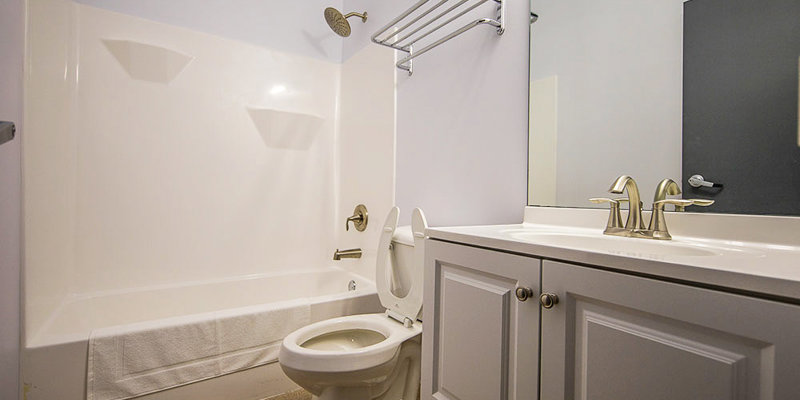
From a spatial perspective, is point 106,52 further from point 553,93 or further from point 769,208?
point 769,208

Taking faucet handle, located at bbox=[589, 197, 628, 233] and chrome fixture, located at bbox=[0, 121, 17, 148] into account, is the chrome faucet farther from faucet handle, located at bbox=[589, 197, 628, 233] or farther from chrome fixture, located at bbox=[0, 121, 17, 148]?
chrome fixture, located at bbox=[0, 121, 17, 148]

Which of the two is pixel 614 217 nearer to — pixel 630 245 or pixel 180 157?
pixel 630 245

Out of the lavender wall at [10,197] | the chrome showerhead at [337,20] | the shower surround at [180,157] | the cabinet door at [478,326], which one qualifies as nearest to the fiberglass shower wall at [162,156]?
the shower surround at [180,157]

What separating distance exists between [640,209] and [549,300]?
18.3 inches

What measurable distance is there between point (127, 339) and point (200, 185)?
3.32ft

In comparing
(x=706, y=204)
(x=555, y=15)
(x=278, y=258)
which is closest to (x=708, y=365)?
(x=706, y=204)

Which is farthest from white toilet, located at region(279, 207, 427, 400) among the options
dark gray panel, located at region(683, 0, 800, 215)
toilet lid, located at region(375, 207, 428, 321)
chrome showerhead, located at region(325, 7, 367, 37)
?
chrome showerhead, located at region(325, 7, 367, 37)

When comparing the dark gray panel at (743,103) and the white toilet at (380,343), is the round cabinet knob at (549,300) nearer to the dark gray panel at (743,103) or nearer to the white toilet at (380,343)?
the dark gray panel at (743,103)

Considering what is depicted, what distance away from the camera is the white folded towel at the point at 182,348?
4.16 ft

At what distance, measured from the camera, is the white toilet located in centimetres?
116

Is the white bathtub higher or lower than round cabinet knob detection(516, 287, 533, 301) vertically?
lower

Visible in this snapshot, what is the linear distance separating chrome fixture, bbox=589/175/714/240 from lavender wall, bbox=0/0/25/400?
1.68 metres

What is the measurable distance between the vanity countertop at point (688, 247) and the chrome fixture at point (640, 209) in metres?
0.03

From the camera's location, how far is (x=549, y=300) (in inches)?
27.0
